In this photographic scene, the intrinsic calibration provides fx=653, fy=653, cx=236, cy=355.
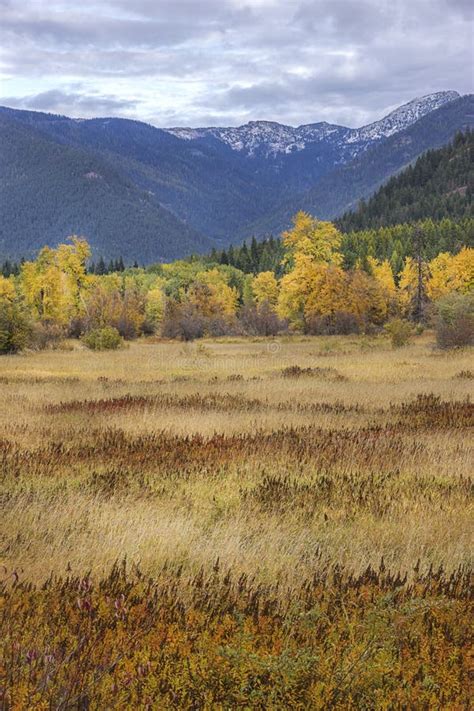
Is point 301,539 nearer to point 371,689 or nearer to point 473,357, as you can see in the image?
point 371,689

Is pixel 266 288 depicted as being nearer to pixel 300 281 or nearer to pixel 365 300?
pixel 365 300

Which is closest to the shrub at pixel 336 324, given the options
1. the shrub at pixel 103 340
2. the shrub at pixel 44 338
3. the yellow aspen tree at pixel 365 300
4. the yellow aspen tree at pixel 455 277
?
the yellow aspen tree at pixel 365 300

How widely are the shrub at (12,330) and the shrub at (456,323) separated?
24297mm

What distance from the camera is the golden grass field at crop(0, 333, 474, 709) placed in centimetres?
332

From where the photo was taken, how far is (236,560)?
5.36 metres

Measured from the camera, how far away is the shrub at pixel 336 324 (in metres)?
56.5

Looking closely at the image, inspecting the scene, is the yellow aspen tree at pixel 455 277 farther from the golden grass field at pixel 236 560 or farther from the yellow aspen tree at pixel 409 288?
the golden grass field at pixel 236 560

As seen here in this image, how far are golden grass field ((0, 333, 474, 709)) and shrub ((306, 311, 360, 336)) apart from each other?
141 feet

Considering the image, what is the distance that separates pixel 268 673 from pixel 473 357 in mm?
28310

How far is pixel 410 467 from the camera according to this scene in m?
9.48

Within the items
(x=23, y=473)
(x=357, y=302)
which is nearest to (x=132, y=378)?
(x=23, y=473)

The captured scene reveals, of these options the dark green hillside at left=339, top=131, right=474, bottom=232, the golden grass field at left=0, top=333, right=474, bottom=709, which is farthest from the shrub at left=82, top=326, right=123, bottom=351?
the dark green hillside at left=339, top=131, right=474, bottom=232

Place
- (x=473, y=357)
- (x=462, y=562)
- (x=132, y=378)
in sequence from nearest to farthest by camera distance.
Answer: (x=462, y=562), (x=132, y=378), (x=473, y=357)

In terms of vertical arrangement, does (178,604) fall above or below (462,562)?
above
